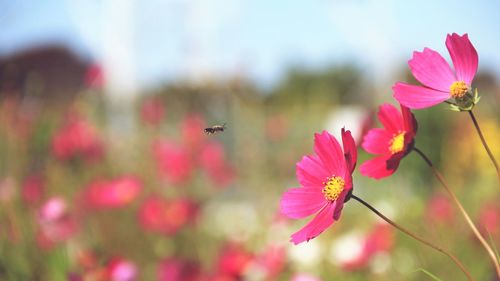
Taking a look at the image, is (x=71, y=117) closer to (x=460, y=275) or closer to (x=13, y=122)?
(x=13, y=122)

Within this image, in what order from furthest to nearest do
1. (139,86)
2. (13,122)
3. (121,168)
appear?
(139,86)
(121,168)
(13,122)

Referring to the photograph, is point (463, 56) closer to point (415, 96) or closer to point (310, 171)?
point (415, 96)

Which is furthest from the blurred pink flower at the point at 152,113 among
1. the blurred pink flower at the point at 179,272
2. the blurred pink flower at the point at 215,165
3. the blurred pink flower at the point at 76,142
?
the blurred pink flower at the point at 179,272

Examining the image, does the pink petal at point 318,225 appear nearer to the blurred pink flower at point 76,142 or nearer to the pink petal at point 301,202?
the pink petal at point 301,202

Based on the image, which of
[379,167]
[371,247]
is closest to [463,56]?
[379,167]

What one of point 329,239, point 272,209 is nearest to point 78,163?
point 272,209

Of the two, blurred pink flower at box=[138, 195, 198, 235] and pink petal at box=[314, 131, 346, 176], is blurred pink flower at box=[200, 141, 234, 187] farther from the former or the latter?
pink petal at box=[314, 131, 346, 176]

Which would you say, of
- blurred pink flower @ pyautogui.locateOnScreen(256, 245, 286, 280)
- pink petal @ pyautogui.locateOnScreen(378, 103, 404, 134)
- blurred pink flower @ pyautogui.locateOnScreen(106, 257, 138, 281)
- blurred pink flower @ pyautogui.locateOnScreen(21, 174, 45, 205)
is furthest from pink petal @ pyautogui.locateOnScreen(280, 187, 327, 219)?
blurred pink flower @ pyautogui.locateOnScreen(21, 174, 45, 205)
